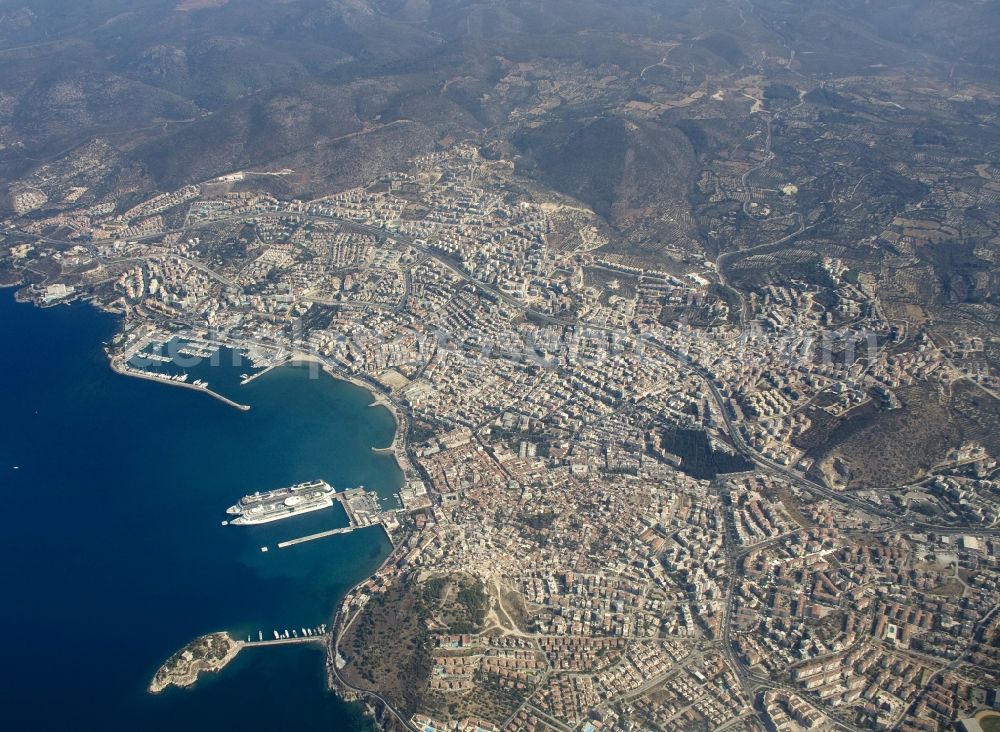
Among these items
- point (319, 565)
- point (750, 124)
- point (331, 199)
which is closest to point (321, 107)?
point (331, 199)

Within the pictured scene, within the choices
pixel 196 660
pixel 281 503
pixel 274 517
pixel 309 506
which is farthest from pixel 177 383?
pixel 196 660

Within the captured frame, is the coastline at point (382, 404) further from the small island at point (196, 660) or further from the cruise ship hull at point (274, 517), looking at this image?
the small island at point (196, 660)

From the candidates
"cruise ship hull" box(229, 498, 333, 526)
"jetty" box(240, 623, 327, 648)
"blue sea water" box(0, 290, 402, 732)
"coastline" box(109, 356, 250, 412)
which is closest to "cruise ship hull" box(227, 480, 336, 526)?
"cruise ship hull" box(229, 498, 333, 526)

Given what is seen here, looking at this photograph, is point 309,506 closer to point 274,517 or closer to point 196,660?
point 274,517

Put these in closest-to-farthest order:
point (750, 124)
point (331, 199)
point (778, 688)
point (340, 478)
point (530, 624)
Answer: point (778, 688)
point (530, 624)
point (340, 478)
point (331, 199)
point (750, 124)

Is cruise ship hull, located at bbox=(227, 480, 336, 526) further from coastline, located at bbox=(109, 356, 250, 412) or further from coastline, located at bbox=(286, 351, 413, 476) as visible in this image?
coastline, located at bbox=(109, 356, 250, 412)

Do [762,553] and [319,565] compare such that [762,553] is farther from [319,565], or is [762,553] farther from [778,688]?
[319,565]

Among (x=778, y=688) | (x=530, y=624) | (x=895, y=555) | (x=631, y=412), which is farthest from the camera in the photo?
(x=631, y=412)
